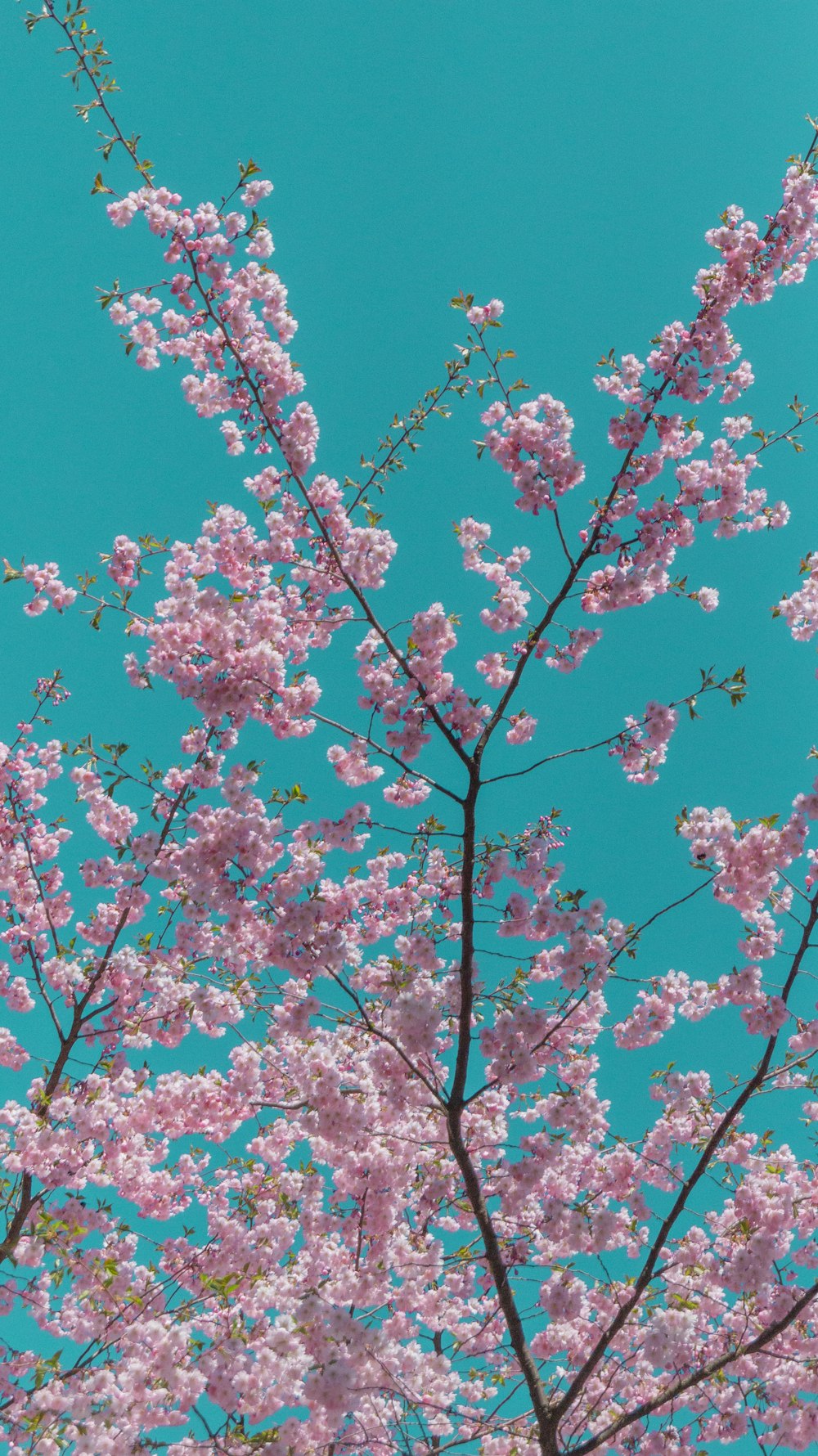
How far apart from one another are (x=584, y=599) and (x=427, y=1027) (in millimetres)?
3507

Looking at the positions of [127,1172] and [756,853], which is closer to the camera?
[756,853]

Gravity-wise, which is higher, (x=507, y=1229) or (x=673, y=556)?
(x=673, y=556)

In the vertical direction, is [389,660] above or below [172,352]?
below

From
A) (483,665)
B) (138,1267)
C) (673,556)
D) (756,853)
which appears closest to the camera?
(756,853)

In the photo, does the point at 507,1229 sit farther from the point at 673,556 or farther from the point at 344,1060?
the point at 673,556

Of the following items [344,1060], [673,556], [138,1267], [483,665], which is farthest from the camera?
[138,1267]

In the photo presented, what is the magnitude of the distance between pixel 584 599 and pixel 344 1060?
4.77 metres

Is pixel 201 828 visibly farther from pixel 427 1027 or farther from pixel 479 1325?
pixel 479 1325

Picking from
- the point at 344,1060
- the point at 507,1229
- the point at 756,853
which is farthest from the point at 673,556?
the point at 507,1229

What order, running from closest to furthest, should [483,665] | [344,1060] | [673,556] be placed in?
[673,556] → [483,665] → [344,1060]

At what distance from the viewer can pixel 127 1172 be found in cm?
798

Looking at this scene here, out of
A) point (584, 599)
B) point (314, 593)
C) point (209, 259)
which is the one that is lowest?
point (314, 593)

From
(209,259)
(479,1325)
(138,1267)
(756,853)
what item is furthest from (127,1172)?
(209,259)

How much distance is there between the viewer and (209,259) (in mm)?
6094
